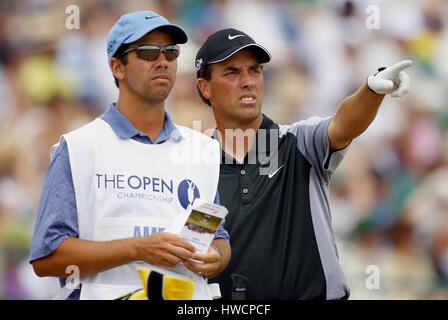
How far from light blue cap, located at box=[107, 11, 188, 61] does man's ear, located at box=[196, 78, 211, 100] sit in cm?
88

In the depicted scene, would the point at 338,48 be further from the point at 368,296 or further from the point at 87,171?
the point at 87,171

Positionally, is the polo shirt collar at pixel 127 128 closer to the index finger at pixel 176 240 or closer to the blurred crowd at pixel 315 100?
the index finger at pixel 176 240

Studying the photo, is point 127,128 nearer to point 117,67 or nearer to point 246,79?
point 117,67

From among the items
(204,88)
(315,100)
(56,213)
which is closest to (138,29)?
(56,213)

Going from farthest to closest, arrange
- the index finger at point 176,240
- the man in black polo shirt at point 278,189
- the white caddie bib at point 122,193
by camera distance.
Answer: the man in black polo shirt at point 278,189, the white caddie bib at point 122,193, the index finger at point 176,240

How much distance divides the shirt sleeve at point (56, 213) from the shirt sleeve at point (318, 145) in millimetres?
1139

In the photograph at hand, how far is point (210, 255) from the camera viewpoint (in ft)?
9.93

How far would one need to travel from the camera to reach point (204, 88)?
4160 mm

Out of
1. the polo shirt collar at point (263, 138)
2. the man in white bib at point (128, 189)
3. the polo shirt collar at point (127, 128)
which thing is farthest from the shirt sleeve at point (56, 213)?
the polo shirt collar at point (263, 138)

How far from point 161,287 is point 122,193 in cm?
34

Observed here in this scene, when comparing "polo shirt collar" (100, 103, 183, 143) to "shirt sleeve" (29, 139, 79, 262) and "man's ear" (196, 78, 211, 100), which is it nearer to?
"shirt sleeve" (29, 139, 79, 262)

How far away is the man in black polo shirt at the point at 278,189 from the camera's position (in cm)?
361

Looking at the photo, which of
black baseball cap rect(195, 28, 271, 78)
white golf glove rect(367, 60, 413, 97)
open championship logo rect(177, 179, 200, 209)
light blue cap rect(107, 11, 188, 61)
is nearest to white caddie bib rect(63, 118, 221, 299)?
open championship logo rect(177, 179, 200, 209)
